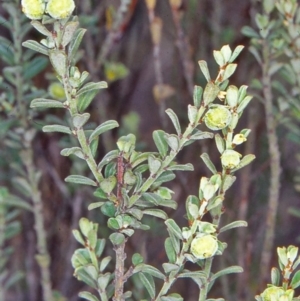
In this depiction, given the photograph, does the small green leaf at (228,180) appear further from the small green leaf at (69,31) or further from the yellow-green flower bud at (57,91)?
the yellow-green flower bud at (57,91)

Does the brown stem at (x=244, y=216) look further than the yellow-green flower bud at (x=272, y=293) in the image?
Yes

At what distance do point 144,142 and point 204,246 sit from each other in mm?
545

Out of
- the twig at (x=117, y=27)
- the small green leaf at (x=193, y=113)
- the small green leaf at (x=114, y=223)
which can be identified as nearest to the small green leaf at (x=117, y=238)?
the small green leaf at (x=114, y=223)

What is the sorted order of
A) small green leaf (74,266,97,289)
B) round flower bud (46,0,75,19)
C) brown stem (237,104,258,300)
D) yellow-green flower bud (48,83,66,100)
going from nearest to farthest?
round flower bud (46,0,75,19)
small green leaf (74,266,97,289)
yellow-green flower bud (48,83,66,100)
brown stem (237,104,258,300)

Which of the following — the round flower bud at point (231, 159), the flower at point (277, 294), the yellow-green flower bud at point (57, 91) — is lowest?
the flower at point (277, 294)

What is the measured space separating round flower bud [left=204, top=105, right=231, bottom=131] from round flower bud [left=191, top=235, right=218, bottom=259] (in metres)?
0.08

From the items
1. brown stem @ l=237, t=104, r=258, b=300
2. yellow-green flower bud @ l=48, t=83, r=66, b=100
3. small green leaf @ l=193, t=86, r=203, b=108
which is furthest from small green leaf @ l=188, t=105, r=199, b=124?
brown stem @ l=237, t=104, r=258, b=300

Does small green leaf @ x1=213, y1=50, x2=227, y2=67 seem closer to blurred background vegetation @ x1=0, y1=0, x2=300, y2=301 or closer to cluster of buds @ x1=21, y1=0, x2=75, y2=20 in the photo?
cluster of buds @ x1=21, y1=0, x2=75, y2=20

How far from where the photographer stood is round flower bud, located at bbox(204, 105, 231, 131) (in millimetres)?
391

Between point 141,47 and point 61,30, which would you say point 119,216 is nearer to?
point 61,30

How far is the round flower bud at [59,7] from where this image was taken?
0.37 metres

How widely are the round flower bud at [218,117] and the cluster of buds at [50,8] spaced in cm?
13

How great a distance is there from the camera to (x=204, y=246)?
0.38 metres

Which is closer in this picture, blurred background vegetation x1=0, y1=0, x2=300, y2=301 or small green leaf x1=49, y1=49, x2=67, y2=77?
small green leaf x1=49, y1=49, x2=67, y2=77
